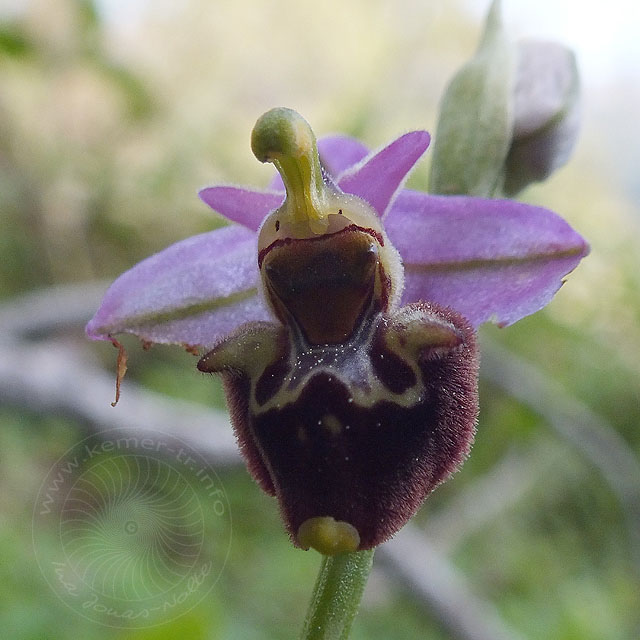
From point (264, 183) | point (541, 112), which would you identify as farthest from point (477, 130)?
point (264, 183)

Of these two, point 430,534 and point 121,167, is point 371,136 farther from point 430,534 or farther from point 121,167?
point 430,534

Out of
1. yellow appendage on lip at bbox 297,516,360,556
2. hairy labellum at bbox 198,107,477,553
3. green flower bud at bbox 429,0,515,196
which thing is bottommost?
yellow appendage on lip at bbox 297,516,360,556

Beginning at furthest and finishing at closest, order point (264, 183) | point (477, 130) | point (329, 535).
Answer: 1. point (264, 183)
2. point (477, 130)
3. point (329, 535)

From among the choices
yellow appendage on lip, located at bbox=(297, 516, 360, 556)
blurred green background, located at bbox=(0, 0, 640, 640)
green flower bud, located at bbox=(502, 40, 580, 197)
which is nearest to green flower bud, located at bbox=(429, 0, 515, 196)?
green flower bud, located at bbox=(502, 40, 580, 197)

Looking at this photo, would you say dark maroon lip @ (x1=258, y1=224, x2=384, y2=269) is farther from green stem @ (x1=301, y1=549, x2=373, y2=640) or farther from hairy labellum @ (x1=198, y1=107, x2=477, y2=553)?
green stem @ (x1=301, y1=549, x2=373, y2=640)

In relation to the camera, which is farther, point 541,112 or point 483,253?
point 541,112

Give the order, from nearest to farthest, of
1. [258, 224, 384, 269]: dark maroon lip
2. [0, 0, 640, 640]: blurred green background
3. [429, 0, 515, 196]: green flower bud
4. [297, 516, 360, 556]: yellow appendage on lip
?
[297, 516, 360, 556]: yellow appendage on lip
[258, 224, 384, 269]: dark maroon lip
[429, 0, 515, 196]: green flower bud
[0, 0, 640, 640]: blurred green background

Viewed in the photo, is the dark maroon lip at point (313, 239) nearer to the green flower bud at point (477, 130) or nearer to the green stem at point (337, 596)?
the green flower bud at point (477, 130)

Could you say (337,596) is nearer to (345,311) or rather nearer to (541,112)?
(345,311)

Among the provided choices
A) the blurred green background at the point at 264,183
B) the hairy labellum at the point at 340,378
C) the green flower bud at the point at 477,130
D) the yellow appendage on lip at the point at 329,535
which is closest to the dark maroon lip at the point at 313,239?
the hairy labellum at the point at 340,378
